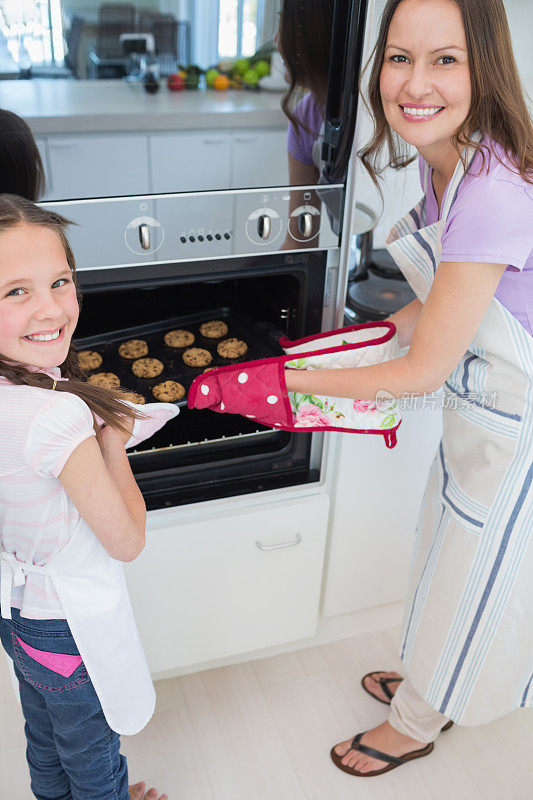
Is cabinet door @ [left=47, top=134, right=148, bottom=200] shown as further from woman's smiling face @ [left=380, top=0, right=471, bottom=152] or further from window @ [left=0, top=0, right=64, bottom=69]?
woman's smiling face @ [left=380, top=0, right=471, bottom=152]

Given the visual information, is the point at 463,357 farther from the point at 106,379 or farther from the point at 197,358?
the point at 106,379

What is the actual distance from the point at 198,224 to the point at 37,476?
47 centimetres

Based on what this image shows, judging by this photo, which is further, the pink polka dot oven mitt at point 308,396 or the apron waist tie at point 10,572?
the pink polka dot oven mitt at point 308,396

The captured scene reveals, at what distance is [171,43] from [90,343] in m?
0.56

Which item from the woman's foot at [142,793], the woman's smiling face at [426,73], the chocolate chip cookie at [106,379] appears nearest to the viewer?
the woman's smiling face at [426,73]

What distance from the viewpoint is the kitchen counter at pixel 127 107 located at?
96 cm

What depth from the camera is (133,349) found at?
137 cm

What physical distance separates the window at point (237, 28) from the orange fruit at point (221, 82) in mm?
28

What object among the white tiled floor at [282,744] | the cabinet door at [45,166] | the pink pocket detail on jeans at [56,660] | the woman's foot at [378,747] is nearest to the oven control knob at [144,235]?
the cabinet door at [45,166]

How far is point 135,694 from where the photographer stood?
1068 millimetres

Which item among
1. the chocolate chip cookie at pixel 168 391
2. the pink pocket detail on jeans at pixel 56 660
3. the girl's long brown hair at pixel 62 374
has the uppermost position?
the girl's long brown hair at pixel 62 374

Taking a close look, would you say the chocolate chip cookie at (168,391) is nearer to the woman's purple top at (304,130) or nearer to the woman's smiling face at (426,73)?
the woman's purple top at (304,130)

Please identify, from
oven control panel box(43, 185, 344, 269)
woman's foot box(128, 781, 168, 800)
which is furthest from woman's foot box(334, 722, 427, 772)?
oven control panel box(43, 185, 344, 269)

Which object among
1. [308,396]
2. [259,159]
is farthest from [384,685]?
[259,159]
